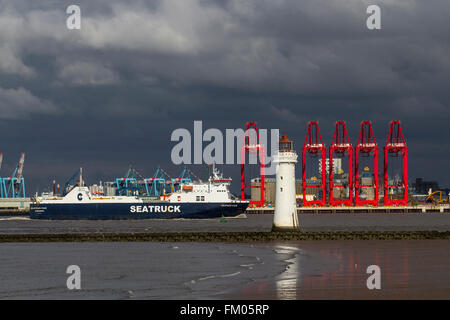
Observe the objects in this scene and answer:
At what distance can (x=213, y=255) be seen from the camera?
4181cm

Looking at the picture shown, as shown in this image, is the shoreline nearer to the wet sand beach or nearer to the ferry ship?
the wet sand beach

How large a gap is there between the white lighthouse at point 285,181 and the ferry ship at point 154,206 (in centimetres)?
7080

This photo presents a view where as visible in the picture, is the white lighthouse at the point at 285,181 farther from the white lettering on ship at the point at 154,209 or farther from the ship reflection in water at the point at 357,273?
the white lettering on ship at the point at 154,209

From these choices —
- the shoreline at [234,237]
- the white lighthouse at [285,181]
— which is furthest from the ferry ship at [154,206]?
the white lighthouse at [285,181]

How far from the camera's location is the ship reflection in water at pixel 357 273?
77.9 ft

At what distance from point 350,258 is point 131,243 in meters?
21.7

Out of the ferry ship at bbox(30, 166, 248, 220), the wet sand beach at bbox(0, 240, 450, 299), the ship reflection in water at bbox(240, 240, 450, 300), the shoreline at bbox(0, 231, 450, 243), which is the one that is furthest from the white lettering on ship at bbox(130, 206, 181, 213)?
the ship reflection in water at bbox(240, 240, 450, 300)

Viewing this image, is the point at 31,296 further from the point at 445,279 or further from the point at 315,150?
the point at 315,150

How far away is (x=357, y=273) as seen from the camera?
3009cm

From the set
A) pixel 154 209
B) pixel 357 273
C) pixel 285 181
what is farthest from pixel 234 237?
pixel 154 209

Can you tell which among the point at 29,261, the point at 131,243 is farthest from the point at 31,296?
the point at 131,243

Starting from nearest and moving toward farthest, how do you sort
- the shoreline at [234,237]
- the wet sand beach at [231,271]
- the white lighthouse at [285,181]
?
the wet sand beach at [231,271]
the white lighthouse at [285,181]
the shoreline at [234,237]
